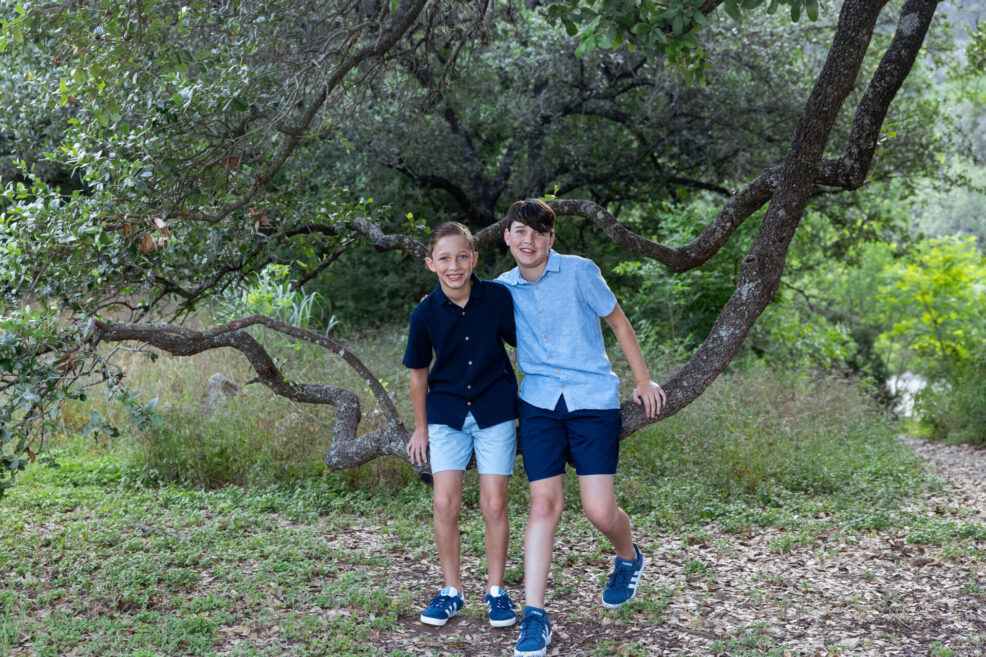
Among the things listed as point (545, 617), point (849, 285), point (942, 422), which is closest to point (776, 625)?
point (545, 617)

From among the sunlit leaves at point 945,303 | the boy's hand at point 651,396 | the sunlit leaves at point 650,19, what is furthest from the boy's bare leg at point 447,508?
the sunlit leaves at point 945,303

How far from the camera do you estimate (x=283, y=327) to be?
4281 millimetres

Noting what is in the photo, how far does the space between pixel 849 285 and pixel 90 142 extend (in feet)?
55.4

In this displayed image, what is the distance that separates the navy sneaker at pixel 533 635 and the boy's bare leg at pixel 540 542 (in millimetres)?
35

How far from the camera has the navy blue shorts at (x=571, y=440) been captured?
346 cm

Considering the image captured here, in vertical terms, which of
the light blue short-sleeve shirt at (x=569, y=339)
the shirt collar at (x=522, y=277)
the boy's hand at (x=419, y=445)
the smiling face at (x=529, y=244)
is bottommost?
the boy's hand at (x=419, y=445)

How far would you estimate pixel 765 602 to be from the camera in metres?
4.07

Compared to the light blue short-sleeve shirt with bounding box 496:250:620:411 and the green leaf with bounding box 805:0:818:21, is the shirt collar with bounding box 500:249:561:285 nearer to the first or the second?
the light blue short-sleeve shirt with bounding box 496:250:620:411

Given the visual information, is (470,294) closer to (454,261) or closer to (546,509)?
(454,261)

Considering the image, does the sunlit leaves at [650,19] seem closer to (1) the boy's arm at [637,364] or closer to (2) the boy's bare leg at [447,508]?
(1) the boy's arm at [637,364]

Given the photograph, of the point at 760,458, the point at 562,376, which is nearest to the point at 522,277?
the point at 562,376

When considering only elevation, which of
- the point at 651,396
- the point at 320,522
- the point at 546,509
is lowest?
the point at 320,522

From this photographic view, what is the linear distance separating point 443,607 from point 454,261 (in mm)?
1490

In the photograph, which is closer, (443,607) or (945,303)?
(443,607)
